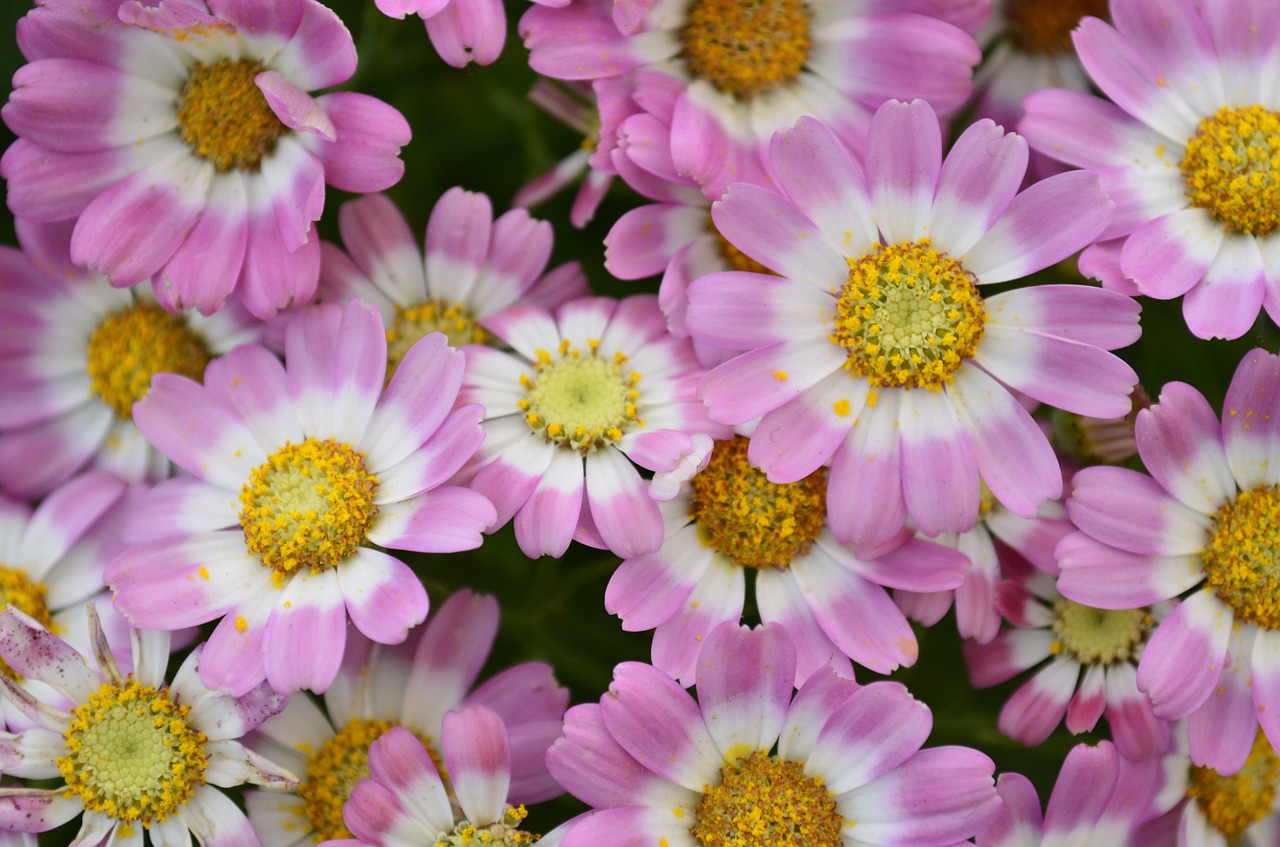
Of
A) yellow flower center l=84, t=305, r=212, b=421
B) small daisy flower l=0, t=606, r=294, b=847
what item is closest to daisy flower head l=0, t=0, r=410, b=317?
yellow flower center l=84, t=305, r=212, b=421

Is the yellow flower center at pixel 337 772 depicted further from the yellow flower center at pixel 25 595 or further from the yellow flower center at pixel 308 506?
the yellow flower center at pixel 25 595

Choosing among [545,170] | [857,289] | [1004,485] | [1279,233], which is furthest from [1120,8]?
[545,170]

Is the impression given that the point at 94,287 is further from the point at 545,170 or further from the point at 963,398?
the point at 963,398

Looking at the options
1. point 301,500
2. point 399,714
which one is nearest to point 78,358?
point 301,500

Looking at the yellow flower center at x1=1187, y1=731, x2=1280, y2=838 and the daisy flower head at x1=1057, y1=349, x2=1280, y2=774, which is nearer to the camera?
the daisy flower head at x1=1057, y1=349, x2=1280, y2=774

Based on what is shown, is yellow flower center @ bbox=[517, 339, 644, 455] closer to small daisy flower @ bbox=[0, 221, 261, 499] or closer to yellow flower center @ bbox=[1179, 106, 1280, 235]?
small daisy flower @ bbox=[0, 221, 261, 499]

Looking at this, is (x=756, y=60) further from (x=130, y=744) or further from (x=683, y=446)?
(x=130, y=744)
